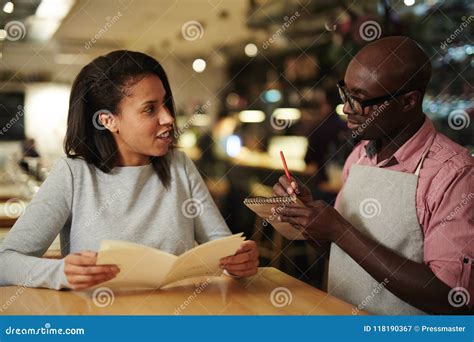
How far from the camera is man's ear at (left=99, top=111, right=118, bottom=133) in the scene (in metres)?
1.88

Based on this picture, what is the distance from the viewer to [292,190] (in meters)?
1.79

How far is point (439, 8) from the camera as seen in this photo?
3098mm

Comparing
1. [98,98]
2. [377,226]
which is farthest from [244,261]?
[98,98]

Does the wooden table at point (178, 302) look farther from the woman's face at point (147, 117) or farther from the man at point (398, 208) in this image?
the woman's face at point (147, 117)

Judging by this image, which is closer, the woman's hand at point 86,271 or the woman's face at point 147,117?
the woman's hand at point 86,271

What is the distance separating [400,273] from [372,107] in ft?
1.59

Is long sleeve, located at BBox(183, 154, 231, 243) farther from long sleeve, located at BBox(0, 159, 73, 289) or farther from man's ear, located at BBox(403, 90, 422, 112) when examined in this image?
man's ear, located at BBox(403, 90, 422, 112)

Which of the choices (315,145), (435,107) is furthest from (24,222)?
(315,145)

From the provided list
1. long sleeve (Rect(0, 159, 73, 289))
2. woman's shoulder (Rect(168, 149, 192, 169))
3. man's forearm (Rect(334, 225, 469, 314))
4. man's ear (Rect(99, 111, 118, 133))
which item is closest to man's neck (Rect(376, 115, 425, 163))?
man's forearm (Rect(334, 225, 469, 314))

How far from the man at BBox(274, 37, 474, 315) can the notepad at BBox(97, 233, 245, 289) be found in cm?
26

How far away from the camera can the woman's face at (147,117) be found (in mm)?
1851

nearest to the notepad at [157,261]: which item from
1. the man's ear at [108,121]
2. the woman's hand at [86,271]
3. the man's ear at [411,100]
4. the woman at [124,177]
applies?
the woman's hand at [86,271]

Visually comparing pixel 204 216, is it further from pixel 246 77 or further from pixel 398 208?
pixel 246 77
